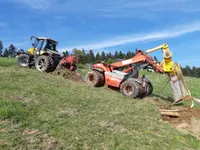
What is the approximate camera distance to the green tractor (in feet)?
57.3

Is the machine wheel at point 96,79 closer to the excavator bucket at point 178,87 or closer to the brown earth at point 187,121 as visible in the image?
the excavator bucket at point 178,87

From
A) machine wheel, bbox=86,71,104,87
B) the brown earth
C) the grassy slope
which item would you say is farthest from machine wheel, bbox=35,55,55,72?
the brown earth

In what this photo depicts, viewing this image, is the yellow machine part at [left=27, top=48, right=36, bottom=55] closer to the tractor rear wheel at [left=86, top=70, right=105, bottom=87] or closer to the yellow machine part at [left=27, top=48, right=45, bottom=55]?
the yellow machine part at [left=27, top=48, right=45, bottom=55]

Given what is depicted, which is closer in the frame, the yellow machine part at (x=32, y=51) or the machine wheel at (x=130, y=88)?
the machine wheel at (x=130, y=88)

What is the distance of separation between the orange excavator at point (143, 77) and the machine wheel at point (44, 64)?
297 cm

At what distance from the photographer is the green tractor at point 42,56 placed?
687 inches

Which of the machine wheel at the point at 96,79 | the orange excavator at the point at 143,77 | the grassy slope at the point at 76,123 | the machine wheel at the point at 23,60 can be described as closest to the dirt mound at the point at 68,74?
the orange excavator at the point at 143,77

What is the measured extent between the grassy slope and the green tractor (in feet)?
18.8

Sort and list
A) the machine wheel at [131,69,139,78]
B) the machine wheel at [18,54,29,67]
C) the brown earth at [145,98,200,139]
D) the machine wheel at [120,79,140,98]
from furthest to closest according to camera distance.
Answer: the machine wheel at [18,54,29,67]
the machine wheel at [131,69,139,78]
the machine wheel at [120,79,140,98]
the brown earth at [145,98,200,139]

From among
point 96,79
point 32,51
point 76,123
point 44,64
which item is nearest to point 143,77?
point 96,79

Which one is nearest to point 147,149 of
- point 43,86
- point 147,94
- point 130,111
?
point 130,111

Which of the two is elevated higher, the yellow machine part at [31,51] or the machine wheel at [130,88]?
the yellow machine part at [31,51]

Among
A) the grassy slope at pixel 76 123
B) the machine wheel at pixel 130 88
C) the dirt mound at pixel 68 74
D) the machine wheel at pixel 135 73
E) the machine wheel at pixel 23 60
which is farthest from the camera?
the machine wheel at pixel 23 60

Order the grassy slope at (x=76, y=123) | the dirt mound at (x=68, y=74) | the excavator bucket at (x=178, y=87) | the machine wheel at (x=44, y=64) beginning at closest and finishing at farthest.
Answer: the grassy slope at (x=76, y=123) < the excavator bucket at (x=178, y=87) < the dirt mound at (x=68, y=74) < the machine wheel at (x=44, y=64)
